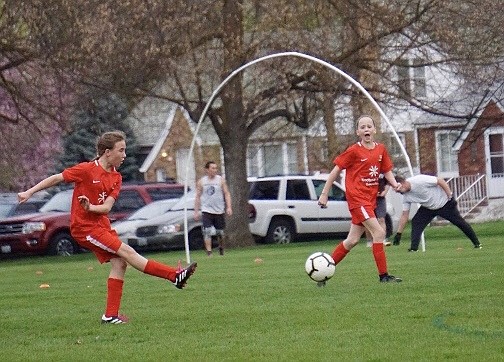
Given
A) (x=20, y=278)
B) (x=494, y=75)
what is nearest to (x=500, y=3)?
(x=494, y=75)

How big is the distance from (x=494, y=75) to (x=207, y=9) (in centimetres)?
729

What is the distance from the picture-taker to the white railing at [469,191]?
164 ft

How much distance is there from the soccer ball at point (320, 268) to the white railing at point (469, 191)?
3518 centimetres

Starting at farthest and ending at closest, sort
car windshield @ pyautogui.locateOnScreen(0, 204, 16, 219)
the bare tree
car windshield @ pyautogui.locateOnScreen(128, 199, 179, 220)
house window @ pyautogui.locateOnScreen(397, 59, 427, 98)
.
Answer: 1. car windshield @ pyautogui.locateOnScreen(0, 204, 16, 219)
2. car windshield @ pyautogui.locateOnScreen(128, 199, 179, 220)
3. house window @ pyautogui.locateOnScreen(397, 59, 427, 98)
4. the bare tree

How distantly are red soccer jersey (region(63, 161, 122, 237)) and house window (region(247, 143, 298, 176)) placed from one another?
45.0m

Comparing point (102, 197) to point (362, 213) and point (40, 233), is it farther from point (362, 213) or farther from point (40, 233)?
point (40, 233)

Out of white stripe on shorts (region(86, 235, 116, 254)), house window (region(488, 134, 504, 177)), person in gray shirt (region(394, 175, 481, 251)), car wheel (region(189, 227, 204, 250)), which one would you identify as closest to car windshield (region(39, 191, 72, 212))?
car wheel (region(189, 227, 204, 250))

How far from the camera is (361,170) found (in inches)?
575

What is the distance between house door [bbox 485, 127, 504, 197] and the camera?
52.9m

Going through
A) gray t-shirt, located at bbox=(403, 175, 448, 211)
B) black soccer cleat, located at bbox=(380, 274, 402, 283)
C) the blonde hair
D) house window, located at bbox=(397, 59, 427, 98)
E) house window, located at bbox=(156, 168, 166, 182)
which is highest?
house window, located at bbox=(397, 59, 427, 98)

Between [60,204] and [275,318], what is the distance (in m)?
24.8

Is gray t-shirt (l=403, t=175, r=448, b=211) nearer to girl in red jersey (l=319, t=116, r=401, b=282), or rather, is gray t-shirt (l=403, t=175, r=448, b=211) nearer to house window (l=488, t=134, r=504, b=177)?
girl in red jersey (l=319, t=116, r=401, b=282)

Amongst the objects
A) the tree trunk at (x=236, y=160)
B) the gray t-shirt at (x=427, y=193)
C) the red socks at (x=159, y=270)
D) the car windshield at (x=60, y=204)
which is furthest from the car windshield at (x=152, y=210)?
the red socks at (x=159, y=270)

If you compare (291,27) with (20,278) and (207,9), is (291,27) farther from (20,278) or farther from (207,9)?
(20,278)
